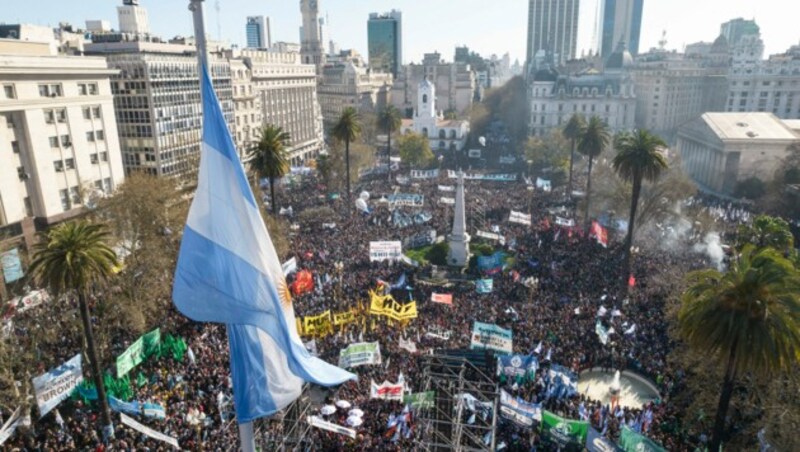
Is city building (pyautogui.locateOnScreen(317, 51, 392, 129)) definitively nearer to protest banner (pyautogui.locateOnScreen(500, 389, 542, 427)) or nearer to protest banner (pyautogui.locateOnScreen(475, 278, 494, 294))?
protest banner (pyautogui.locateOnScreen(475, 278, 494, 294))

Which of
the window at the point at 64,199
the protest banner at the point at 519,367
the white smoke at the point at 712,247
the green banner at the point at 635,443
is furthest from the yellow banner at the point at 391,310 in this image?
the window at the point at 64,199

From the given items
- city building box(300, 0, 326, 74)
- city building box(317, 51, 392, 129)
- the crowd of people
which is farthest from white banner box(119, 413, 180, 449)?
city building box(300, 0, 326, 74)

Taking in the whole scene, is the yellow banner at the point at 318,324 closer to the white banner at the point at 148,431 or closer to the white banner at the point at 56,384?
the white banner at the point at 148,431

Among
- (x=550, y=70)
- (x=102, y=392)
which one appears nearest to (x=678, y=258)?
(x=102, y=392)

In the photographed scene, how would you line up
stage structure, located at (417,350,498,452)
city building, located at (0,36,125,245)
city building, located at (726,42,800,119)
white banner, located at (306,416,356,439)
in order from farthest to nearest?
city building, located at (726,42,800,119)
city building, located at (0,36,125,245)
white banner, located at (306,416,356,439)
stage structure, located at (417,350,498,452)


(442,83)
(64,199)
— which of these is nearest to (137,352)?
(64,199)

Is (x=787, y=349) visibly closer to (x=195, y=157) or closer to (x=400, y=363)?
(x=400, y=363)
